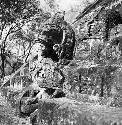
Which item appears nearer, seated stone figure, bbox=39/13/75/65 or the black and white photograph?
the black and white photograph

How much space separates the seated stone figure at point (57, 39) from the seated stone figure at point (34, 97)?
1048mm

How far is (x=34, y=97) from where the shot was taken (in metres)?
5.62

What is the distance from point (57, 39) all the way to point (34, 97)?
62.3 inches

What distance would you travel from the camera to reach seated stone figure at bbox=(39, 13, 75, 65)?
5.95 meters

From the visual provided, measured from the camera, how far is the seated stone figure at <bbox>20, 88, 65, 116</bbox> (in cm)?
483

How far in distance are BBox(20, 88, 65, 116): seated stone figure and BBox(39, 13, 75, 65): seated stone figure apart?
3.44 feet

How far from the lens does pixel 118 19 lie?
546 cm

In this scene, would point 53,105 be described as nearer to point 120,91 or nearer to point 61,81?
point 120,91

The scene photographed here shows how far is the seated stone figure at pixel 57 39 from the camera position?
5.95 m

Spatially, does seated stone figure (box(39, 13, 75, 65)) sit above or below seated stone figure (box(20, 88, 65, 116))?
above

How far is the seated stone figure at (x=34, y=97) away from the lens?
15.9ft

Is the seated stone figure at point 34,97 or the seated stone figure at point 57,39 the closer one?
the seated stone figure at point 34,97

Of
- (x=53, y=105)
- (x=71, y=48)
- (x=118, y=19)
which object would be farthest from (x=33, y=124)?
(x=118, y=19)

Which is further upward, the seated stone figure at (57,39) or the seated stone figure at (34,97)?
the seated stone figure at (57,39)
